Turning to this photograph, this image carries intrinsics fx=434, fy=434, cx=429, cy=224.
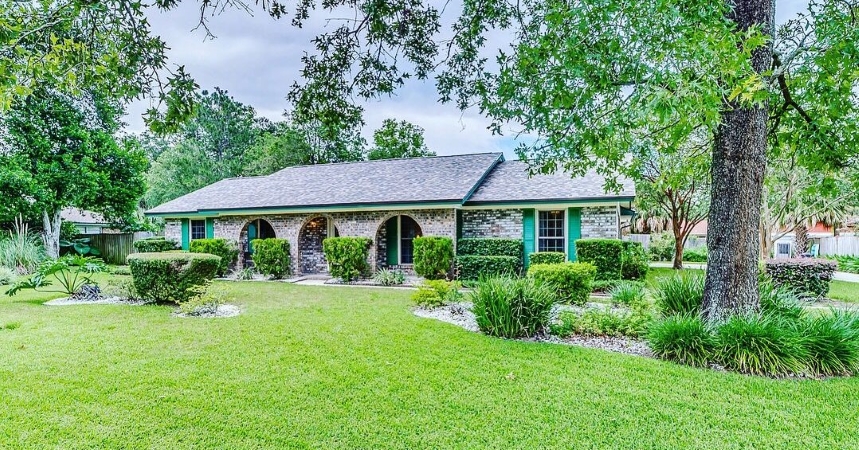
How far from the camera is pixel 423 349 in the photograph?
5.90 m

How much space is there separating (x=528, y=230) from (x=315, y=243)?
8.34 meters

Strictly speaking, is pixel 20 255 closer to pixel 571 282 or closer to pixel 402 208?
pixel 402 208

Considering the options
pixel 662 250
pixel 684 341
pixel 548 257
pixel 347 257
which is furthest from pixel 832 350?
pixel 662 250

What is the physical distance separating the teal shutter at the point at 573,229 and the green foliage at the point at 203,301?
9.67 meters

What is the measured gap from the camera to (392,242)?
1573cm

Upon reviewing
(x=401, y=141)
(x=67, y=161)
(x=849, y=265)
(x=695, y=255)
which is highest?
(x=401, y=141)

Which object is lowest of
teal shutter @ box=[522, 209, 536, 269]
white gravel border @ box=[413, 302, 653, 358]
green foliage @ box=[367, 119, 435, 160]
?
white gravel border @ box=[413, 302, 653, 358]

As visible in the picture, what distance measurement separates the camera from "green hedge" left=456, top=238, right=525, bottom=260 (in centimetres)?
1349

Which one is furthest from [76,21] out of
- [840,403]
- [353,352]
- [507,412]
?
[840,403]

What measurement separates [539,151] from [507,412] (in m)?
4.18

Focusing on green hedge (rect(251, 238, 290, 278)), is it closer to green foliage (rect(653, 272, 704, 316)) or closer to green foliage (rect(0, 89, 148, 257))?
green foliage (rect(0, 89, 148, 257))

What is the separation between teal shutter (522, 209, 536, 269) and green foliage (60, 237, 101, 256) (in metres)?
20.8

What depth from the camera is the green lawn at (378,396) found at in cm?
351

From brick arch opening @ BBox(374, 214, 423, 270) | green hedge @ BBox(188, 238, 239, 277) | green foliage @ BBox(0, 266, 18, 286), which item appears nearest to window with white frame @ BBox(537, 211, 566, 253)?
brick arch opening @ BBox(374, 214, 423, 270)
